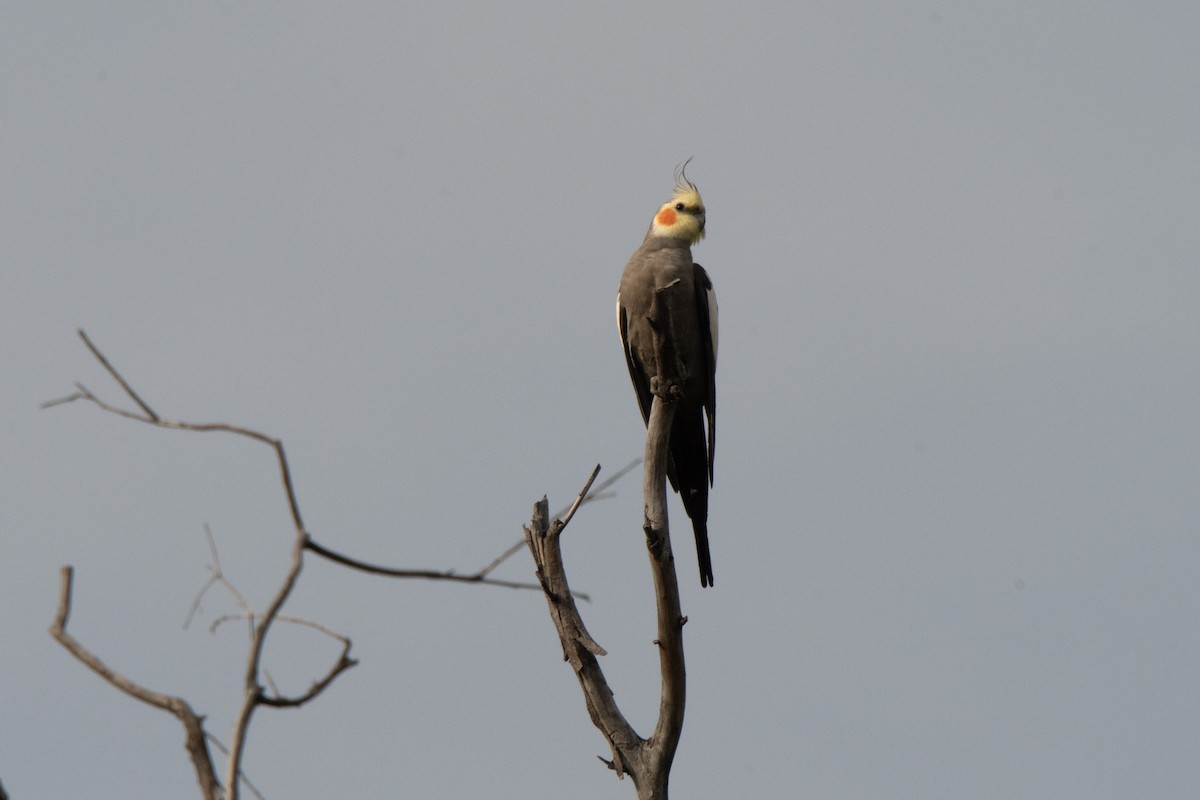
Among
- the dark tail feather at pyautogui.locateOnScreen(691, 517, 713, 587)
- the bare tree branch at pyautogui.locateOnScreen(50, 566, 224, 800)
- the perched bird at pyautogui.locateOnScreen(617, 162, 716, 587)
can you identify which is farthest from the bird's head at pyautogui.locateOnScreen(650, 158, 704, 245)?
the bare tree branch at pyautogui.locateOnScreen(50, 566, 224, 800)

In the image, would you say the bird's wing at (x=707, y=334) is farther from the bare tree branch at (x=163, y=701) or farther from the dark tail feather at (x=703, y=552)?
the bare tree branch at (x=163, y=701)

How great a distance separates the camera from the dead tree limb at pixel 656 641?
260 inches

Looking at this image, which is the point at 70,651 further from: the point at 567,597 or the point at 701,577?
the point at 701,577

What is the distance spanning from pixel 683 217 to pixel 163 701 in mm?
7623

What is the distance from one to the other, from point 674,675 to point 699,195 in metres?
4.57

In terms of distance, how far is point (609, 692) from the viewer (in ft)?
22.5

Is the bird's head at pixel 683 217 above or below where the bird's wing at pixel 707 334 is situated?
above

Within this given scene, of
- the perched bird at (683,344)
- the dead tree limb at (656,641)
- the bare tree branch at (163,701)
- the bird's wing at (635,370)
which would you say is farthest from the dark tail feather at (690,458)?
the bare tree branch at (163,701)

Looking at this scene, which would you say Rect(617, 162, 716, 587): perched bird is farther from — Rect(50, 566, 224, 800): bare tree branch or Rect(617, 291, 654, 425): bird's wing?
Rect(50, 566, 224, 800): bare tree branch

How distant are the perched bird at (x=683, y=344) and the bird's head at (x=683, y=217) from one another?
1.00 ft

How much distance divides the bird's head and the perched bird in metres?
0.30

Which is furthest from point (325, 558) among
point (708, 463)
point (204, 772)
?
point (708, 463)

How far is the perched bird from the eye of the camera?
8.98m

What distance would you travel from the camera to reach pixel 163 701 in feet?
8.87
